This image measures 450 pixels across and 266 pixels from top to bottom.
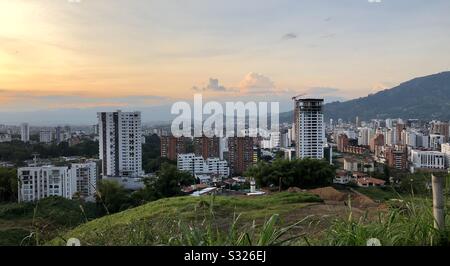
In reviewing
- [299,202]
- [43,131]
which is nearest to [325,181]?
[299,202]

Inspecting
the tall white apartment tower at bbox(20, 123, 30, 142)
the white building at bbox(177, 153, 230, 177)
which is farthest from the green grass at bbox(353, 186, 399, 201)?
the tall white apartment tower at bbox(20, 123, 30, 142)

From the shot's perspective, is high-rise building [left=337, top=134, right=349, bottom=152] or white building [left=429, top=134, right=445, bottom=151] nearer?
white building [left=429, top=134, right=445, bottom=151]

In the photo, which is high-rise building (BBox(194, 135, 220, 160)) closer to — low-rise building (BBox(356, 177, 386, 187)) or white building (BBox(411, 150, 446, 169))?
low-rise building (BBox(356, 177, 386, 187))

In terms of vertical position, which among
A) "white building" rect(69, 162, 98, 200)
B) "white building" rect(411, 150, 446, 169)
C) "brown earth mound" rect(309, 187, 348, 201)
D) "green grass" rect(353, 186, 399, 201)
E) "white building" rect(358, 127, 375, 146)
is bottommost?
"brown earth mound" rect(309, 187, 348, 201)

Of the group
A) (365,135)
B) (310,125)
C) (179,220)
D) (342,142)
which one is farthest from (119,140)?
(365,135)

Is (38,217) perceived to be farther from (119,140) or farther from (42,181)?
(119,140)

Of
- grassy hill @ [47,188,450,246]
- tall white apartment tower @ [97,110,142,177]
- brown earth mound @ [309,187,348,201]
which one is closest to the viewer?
grassy hill @ [47,188,450,246]

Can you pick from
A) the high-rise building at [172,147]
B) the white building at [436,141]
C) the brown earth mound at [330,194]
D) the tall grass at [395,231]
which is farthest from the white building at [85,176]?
the brown earth mound at [330,194]

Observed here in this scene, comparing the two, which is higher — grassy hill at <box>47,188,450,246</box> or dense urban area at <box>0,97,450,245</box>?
dense urban area at <box>0,97,450,245</box>
